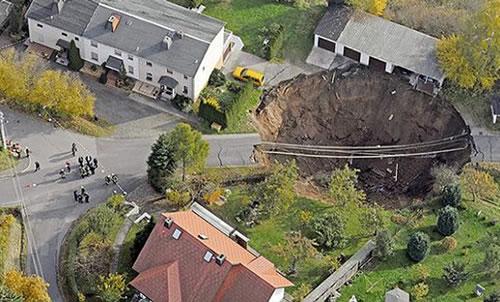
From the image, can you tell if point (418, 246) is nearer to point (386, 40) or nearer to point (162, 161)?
point (162, 161)

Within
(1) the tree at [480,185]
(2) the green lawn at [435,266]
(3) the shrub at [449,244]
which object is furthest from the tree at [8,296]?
(1) the tree at [480,185]

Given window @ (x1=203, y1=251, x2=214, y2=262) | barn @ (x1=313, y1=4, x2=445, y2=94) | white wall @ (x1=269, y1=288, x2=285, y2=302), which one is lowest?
white wall @ (x1=269, y1=288, x2=285, y2=302)

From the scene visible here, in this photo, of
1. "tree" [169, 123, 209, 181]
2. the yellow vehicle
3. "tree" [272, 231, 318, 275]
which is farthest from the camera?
the yellow vehicle

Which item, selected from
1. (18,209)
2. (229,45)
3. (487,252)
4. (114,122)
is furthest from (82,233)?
(487,252)

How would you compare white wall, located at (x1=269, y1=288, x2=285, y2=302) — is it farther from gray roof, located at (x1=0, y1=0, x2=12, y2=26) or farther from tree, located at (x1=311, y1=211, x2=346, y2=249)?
gray roof, located at (x1=0, y1=0, x2=12, y2=26)

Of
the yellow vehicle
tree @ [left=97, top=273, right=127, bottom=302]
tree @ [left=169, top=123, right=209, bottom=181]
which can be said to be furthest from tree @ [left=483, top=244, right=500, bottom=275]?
tree @ [left=97, top=273, right=127, bottom=302]

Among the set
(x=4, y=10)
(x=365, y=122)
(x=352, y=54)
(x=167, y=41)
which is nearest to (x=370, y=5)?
(x=352, y=54)

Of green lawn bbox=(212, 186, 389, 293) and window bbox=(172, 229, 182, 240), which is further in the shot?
green lawn bbox=(212, 186, 389, 293)

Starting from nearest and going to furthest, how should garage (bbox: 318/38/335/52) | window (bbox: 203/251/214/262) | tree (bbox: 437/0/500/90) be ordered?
window (bbox: 203/251/214/262), tree (bbox: 437/0/500/90), garage (bbox: 318/38/335/52)
